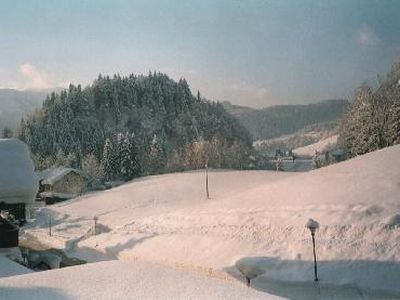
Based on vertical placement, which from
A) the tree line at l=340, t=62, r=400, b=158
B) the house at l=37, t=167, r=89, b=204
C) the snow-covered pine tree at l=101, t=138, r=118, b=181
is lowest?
the house at l=37, t=167, r=89, b=204

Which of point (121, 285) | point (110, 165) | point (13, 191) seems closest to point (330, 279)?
point (13, 191)

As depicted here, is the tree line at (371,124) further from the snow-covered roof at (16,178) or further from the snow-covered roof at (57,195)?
the snow-covered roof at (16,178)

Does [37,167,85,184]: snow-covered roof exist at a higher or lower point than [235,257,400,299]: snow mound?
higher

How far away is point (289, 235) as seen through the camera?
32.6 metres

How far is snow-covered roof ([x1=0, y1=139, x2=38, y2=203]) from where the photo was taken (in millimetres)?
29802

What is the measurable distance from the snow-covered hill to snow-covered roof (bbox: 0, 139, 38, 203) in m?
10.8

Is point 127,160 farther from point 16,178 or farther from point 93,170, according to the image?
point 16,178

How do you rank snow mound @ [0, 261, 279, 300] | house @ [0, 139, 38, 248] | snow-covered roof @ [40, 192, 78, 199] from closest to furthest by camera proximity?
snow mound @ [0, 261, 279, 300] → house @ [0, 139, 38, 248] → snow-covered roof @ [40, 192, 78, 199]

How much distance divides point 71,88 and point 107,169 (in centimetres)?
9438

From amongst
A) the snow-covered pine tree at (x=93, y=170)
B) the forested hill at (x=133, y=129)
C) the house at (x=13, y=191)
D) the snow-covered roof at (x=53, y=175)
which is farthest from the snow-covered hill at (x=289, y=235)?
the forested hill at (x=133, y=129)

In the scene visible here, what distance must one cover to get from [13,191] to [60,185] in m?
57.3

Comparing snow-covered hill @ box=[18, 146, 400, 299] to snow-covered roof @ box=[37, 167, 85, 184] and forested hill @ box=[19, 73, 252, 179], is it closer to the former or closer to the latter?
snow-covered roof @ box=[37, 167, 85, 184]

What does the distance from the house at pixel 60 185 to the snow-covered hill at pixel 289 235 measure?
26599mm

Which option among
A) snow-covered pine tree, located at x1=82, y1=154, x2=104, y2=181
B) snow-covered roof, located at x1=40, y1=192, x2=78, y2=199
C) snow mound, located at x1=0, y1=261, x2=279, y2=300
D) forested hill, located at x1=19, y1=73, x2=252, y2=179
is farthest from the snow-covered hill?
forested hill, located at x1=19, y1=73, x2=252, y2=179
